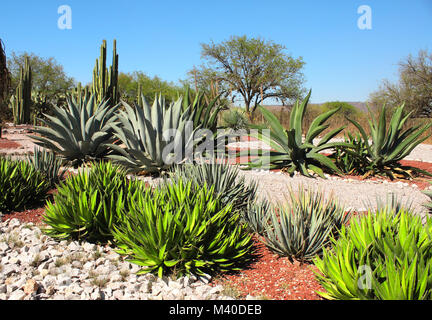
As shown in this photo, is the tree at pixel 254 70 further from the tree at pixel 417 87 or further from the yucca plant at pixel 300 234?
the yucca plant at pixel 300 234

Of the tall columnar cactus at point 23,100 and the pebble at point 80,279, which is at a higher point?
the tall columnar cactus at point 23,100

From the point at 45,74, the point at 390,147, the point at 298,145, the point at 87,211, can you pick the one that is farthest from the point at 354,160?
the point at 45,74

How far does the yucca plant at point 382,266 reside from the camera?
240 centimetres

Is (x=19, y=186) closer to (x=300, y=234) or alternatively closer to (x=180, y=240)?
(x=180, y=240)

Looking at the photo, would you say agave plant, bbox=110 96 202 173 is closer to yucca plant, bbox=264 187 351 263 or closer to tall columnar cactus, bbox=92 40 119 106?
yucca plant, bbox=264 187 351 263

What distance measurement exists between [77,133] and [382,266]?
7.03m

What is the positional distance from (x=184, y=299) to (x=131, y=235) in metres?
0.89

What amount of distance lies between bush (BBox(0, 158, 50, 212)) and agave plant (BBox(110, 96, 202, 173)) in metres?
1.58

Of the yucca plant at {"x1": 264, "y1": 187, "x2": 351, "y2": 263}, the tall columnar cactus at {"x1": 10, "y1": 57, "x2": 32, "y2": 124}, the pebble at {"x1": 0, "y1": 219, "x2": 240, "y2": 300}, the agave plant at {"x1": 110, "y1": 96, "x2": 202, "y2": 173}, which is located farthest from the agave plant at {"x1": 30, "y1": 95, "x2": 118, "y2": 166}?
the tall columnar cactus at {"x1": 10, "y1": 57, "x2": 32, "y2": 124}

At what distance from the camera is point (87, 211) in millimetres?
4098

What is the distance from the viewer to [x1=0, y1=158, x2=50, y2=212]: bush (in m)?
5.32

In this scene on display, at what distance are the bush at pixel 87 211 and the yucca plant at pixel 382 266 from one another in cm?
244

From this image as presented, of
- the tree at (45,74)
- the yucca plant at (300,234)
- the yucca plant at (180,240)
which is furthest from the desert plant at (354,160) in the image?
the tree at (45,74)

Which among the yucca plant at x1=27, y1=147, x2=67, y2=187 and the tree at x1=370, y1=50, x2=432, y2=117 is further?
the tree at x1=370, y1=50, x2=432, y2=117
